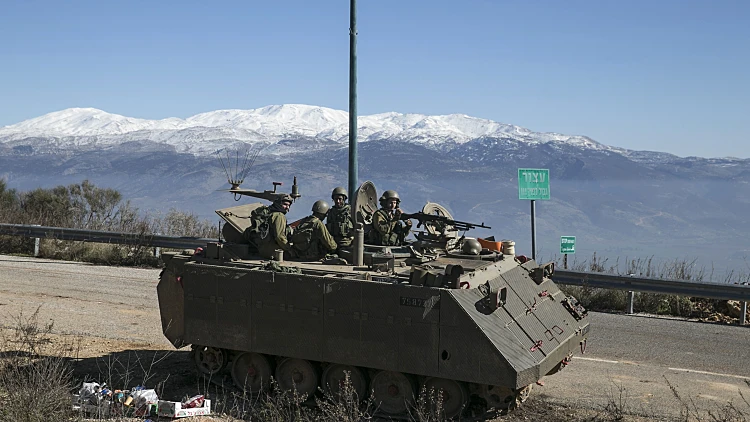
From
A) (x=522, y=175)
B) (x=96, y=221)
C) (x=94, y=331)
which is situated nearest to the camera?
(x=94, y=331)

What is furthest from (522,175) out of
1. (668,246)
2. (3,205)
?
(668,246)

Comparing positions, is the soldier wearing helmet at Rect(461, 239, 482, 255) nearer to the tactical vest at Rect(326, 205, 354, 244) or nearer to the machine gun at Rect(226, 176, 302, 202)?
the tactical vest at Rect(326, 205, 354, 244)

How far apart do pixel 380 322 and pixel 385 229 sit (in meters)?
2.38

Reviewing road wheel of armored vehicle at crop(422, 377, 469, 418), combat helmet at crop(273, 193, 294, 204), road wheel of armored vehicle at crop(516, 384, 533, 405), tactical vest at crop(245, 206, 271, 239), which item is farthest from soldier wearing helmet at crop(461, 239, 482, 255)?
tactical vest at crop(245, 206, 271, 239)

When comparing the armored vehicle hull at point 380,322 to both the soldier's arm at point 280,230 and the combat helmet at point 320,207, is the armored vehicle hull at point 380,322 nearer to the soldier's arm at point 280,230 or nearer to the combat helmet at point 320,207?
the soldier's arm at point 280,230

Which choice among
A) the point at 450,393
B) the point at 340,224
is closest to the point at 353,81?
the point at 340,224

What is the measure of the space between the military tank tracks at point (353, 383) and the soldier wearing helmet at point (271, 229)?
1484 millimetres

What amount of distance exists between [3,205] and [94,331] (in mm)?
16237

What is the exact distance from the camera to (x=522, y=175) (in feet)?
63.5

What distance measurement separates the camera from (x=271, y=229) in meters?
11.8

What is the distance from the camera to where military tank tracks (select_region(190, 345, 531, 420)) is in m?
10.1

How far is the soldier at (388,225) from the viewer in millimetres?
12398

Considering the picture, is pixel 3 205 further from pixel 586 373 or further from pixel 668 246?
pixel 668 246

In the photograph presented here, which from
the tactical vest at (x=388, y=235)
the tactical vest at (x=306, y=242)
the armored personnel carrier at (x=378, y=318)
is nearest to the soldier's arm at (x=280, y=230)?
the tactical vest at (x=306, y=242)
